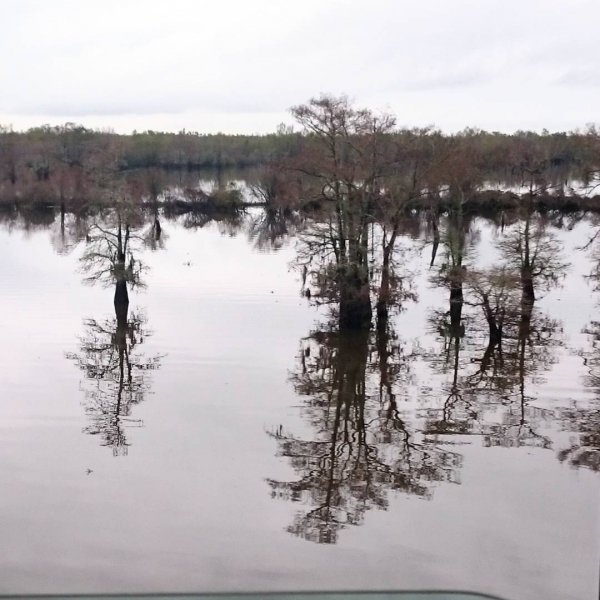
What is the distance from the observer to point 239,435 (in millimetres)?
17406

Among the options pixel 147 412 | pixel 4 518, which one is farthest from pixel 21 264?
pixel 4 518

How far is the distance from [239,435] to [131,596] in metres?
13.6

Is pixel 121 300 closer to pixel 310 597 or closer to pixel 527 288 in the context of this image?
pixel 527 288

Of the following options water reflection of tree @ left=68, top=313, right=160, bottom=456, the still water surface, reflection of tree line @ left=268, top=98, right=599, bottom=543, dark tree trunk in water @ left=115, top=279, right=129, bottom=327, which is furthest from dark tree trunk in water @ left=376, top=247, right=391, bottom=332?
dark tree trunk in water @ left=115, top=279, right=129, bottom=327

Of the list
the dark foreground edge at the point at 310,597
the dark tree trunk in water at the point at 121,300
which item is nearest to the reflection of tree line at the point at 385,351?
the dark tree trunk in water at the point at 121,300

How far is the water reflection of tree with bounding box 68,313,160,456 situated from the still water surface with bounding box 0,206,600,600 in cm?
10

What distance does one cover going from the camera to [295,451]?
53.6ft

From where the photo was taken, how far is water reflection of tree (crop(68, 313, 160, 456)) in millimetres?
18281

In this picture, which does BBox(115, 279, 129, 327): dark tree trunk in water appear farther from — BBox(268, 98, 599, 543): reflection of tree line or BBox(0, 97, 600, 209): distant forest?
BBox(268, 98, 599, 543): reflection of tree line

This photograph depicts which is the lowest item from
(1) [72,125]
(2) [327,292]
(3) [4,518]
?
(3) [4,518]

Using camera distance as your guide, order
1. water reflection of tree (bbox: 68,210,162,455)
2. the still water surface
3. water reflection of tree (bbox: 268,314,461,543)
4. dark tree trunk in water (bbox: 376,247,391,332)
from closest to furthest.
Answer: the still water surface
water reflection of tree (bbox: 268,314,461,543)
water reflection of tree (bbox: 68,210,162,455)
dark tree trunk in water (bbox: 376,247,391,332)

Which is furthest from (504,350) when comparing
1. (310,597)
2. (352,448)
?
(310,597)

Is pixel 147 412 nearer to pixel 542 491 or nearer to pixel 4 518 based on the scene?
pixel 4 518

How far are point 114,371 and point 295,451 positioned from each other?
892cm
